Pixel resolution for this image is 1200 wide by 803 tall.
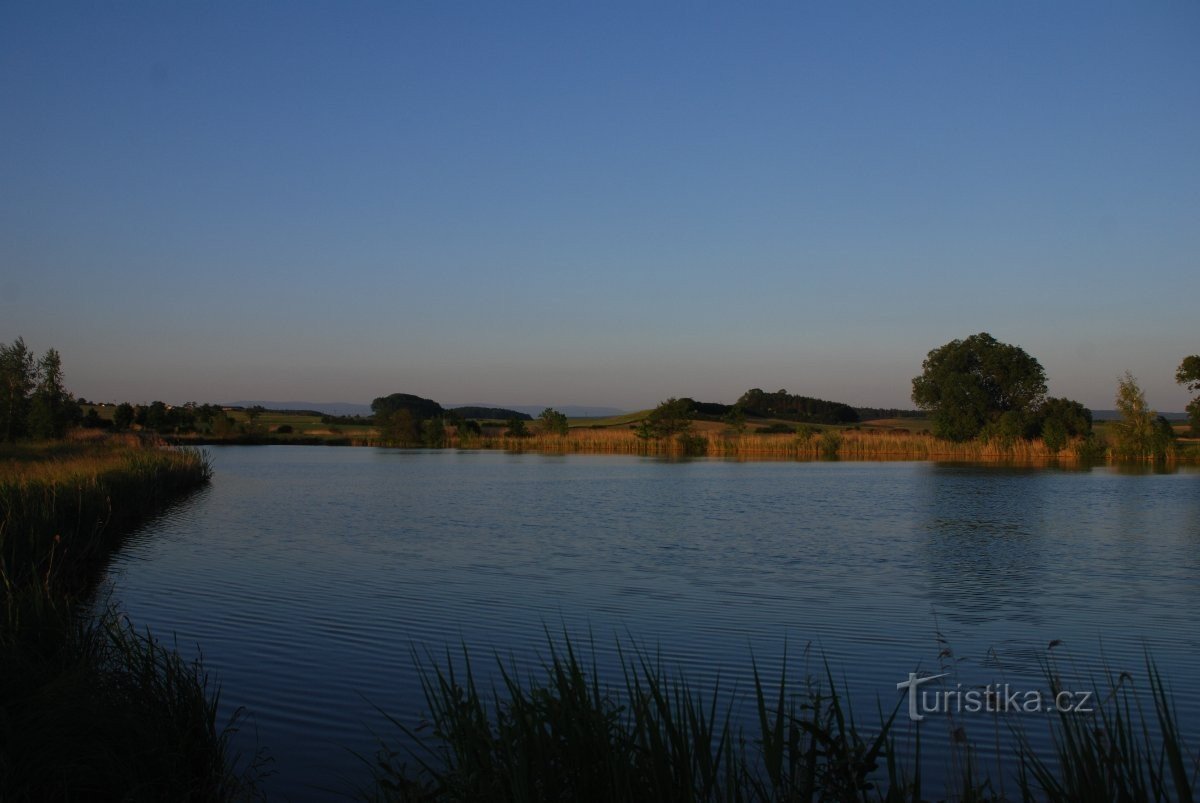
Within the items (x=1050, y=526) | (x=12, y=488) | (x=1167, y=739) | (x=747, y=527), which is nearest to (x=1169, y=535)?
(x=1050, y=526)

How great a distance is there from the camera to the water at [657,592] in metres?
7.25

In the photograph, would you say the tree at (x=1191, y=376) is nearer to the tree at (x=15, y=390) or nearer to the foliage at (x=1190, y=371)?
the foliage at (x=1190, y=371)

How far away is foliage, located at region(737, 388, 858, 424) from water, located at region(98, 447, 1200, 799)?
3381 inches

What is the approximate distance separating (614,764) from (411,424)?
252ft

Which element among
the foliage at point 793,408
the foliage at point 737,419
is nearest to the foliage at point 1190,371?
the foliage at point 737,419

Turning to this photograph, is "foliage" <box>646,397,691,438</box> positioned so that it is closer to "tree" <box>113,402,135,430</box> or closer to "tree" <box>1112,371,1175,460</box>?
"tree" <box>1112,371,1175,460</box>

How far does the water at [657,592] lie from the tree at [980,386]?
32.2 meters

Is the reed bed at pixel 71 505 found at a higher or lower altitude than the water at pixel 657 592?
higher

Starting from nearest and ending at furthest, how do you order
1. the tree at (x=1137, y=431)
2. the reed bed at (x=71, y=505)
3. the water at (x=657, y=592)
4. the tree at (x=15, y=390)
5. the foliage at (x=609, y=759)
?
the foliage at (x=609, y=759), the water at (x=657, y=592), the reed bed at (x=71, y=505), the tree at (x=15, y=390), the tree at (x=1137, y=431)

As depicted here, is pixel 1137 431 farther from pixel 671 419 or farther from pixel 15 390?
pixel 15 390

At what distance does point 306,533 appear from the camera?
18.1 m

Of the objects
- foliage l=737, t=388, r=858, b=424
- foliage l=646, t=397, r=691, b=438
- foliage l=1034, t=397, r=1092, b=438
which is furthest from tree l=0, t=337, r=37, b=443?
foliage l=737, t=388, r=858, b=424

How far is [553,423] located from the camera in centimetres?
7312

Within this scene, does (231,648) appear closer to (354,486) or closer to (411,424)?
(354,486)
